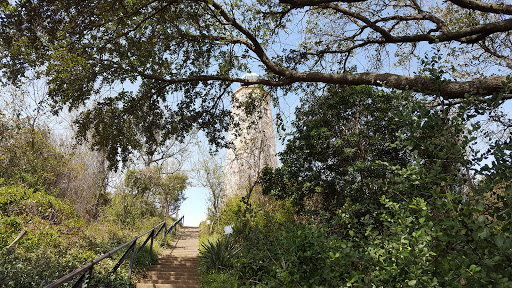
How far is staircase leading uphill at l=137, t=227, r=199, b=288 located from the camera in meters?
7.05

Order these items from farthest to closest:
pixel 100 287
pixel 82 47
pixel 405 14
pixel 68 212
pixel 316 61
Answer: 1. pixel 68 212
2. pixel 316 61
3. pixel 405 14
4. pixel 100 287
5. pixel 82 47

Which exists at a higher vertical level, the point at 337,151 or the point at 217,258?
the point at 337,151

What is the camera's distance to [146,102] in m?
6.38

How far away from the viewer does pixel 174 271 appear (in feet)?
26.5

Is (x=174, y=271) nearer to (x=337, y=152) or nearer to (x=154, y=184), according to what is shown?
(x=337, y=152)

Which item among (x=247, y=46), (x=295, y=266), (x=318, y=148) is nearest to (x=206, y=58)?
(x=247, y=46)

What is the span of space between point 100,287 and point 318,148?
5470 mm

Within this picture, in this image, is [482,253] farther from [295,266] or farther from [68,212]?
[68,212]

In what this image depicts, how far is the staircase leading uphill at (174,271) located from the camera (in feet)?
23.1

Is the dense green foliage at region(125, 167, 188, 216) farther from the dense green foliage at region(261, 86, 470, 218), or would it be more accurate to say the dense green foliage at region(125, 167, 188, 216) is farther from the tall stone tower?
the dense green foliage at region(261, 86, 470, 218)

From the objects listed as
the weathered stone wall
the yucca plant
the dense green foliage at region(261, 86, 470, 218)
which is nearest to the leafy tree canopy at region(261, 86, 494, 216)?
the dense green foliage at region(261, 86, 470, 218)

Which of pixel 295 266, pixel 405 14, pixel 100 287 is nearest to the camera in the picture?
pixel 295 266

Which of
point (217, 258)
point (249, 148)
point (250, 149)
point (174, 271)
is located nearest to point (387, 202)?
point (217, 258)

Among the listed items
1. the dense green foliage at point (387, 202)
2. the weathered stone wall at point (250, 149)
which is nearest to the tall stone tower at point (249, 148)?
the weathered stone wall at point (250, 149)
